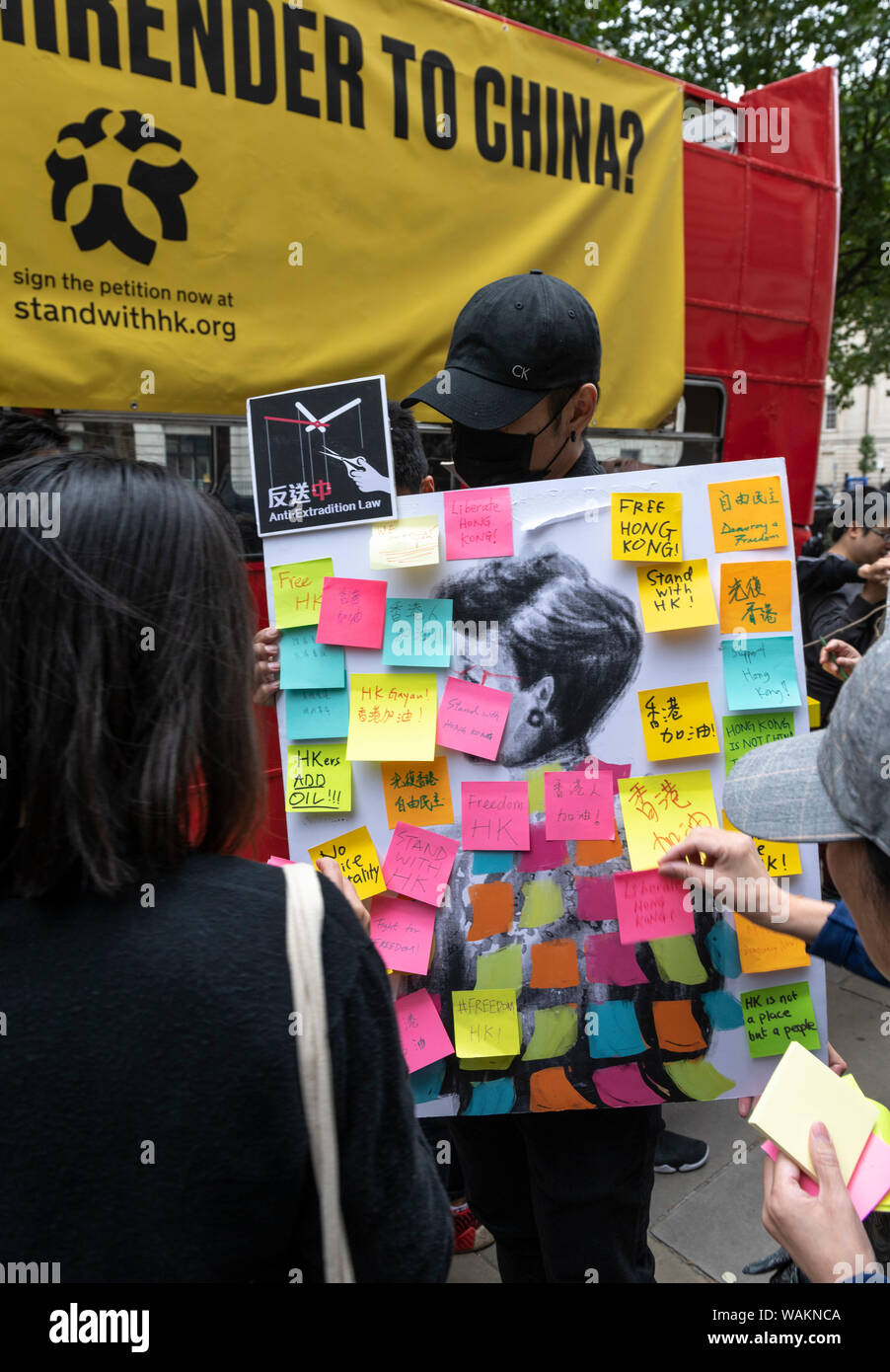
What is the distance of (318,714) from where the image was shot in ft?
5.74

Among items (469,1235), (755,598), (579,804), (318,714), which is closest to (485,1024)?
(579,804)

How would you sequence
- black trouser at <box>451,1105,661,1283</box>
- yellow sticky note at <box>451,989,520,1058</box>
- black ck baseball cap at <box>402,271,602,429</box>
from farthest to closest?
black ck baseball cap at <box>402,271,602,429</box> → yellow sticky note at <box>451,989,520,1058</box> → black trouser at <box>451,1105,661,1283</box>

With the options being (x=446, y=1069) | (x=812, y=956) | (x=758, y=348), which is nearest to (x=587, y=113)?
(x=758, y=348)

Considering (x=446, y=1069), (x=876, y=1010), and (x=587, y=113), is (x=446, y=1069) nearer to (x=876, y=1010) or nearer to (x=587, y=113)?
(x=876, y=1010)

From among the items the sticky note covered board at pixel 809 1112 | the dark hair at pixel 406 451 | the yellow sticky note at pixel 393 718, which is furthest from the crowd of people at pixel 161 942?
the dark hair at pixel 406 451

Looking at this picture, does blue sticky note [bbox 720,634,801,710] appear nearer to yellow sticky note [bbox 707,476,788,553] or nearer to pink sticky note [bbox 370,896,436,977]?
yellow sticky note [bbox 707,476,788,553]

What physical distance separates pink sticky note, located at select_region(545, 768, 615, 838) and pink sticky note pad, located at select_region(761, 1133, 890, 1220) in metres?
0.65

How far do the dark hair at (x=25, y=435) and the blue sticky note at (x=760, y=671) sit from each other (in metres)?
1.72

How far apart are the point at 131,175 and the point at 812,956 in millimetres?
2607

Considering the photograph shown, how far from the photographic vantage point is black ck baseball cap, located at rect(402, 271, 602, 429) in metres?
1.75

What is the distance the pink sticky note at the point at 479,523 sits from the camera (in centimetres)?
171

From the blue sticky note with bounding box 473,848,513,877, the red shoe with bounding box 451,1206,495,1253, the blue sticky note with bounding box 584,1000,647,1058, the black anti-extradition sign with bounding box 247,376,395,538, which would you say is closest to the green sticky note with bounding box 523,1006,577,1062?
the blue sticky note with bounding box 584,1000,647,1058

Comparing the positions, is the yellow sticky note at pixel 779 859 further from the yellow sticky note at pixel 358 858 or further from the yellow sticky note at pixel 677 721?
the yellow sticky note at pixel 358 858

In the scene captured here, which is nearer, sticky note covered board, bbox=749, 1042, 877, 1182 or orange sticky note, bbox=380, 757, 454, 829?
sticky note covered board, bbox=749, 1042, 877, 1182
